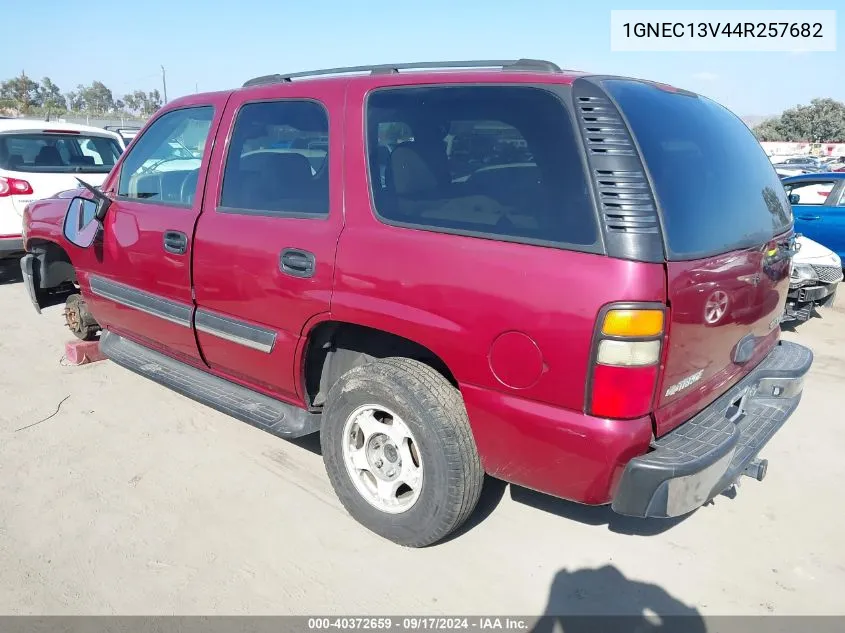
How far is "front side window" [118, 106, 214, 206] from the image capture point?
3.42m

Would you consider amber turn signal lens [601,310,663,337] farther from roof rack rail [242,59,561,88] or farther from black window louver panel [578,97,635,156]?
roof rack rail [242,59,561,88]

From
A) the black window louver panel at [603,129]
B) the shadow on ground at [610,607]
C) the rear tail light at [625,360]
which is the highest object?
the black window louver panel at [603,129]

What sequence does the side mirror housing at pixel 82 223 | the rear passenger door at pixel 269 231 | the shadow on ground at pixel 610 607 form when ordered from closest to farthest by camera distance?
the shadow on ground at pixel 610 607 → the rear passenger door at pixel 269 231 → the side mirror housing at pixel 82 223

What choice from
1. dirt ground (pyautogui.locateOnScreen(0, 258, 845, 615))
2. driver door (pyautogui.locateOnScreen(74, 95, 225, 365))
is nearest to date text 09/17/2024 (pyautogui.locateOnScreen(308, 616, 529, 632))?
dirt ground (pyautogui.locateOnScreen(0, 258, 845, 615))

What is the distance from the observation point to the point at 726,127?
9.27 feet

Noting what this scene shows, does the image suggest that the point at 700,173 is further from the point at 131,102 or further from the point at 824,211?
the point at 131,102

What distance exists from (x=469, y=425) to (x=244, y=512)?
50.6 inches

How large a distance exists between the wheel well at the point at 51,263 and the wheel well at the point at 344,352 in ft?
8.87

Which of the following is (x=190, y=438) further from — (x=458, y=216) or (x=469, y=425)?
(x=458, y=216)

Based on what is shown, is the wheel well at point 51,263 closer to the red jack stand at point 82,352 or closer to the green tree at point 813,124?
the red jack stand at point 82,352

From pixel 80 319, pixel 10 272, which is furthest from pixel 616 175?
pixel 10 272

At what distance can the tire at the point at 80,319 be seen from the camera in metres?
4.88

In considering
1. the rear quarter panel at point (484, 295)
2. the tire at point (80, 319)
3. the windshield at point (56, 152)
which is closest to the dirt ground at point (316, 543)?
the rear quarter panel at point (484, 295)

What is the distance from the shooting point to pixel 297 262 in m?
2.76
